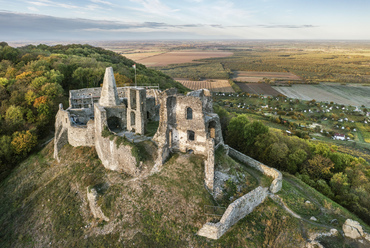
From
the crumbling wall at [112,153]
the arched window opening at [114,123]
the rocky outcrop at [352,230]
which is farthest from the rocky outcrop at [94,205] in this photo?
the rocky outcrop at [352,230]

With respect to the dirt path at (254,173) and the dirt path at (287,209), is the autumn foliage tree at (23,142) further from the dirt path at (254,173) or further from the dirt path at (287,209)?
the dirt path at (287,209)

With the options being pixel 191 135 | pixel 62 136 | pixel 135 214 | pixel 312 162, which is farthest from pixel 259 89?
pixel 135 214

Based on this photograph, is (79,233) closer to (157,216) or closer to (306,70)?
(157,216)

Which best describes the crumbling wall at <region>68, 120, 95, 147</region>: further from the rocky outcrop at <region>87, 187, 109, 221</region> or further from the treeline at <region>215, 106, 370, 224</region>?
the treeline at <region>215, 106, 370, 224</region>

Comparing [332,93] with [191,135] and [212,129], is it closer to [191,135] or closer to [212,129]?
[212,129]

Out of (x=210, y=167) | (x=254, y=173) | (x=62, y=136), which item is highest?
(x=210, y=167)

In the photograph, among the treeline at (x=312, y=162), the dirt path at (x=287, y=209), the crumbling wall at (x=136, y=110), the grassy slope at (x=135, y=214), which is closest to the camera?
the grassy slope at (x=135, y=214)

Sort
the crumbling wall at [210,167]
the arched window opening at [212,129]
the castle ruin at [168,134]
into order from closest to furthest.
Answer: the castle ruin at [168,134] < the crumbling wall at [210,167] < the arched window opening at [212,129]
